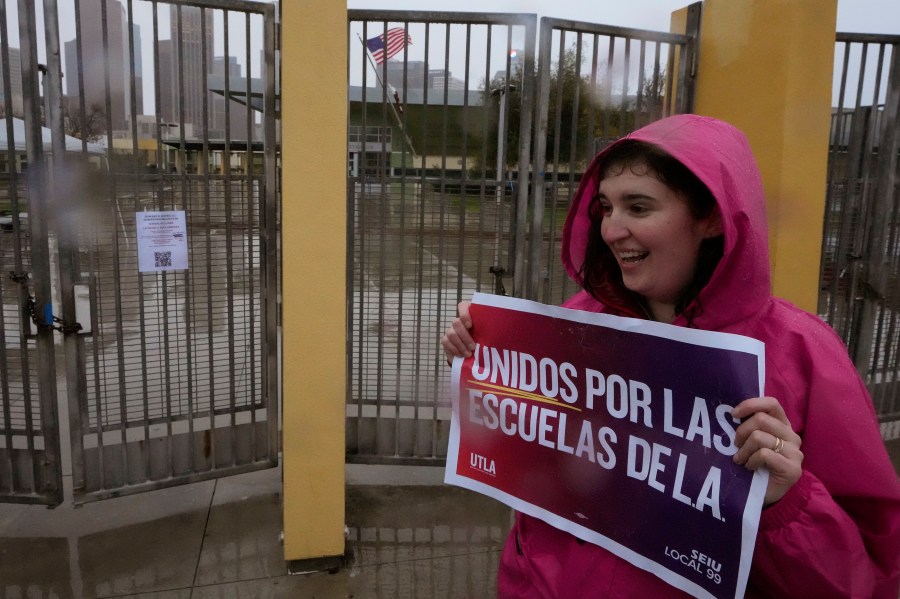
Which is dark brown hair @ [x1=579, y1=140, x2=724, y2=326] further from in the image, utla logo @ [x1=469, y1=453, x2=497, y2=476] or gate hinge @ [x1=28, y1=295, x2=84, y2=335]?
gate hinge @ [x1=28, y1=295, x2=84, y2=335]

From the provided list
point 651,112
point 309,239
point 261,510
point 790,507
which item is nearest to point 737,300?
point 790,507

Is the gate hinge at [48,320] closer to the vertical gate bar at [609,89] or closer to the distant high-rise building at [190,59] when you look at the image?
the distant high-rise building at [190,59]

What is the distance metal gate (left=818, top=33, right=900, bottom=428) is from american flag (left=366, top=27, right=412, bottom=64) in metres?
2.58

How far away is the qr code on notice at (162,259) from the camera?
3367 millimetres

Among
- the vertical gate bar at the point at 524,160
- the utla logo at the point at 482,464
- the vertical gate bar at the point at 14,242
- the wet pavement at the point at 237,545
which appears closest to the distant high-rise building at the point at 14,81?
the vertical gate bar at the point at 14,242

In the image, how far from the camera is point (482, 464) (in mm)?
1856

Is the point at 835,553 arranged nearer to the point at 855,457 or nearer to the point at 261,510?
the point at 855,457

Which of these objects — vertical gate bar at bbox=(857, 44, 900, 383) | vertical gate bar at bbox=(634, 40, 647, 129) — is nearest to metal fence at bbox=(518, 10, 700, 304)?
vertical gate bar at bbox=(634, 40, 647, 129)

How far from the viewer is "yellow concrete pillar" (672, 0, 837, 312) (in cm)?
341

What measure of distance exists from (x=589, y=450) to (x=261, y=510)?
2967 millimetres

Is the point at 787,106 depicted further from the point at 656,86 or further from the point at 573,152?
the point at 573,152

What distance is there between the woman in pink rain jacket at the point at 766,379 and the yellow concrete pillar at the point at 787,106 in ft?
7.34

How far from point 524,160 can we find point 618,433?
7.57ft

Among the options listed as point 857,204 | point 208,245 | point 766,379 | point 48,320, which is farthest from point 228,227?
point 857,204
